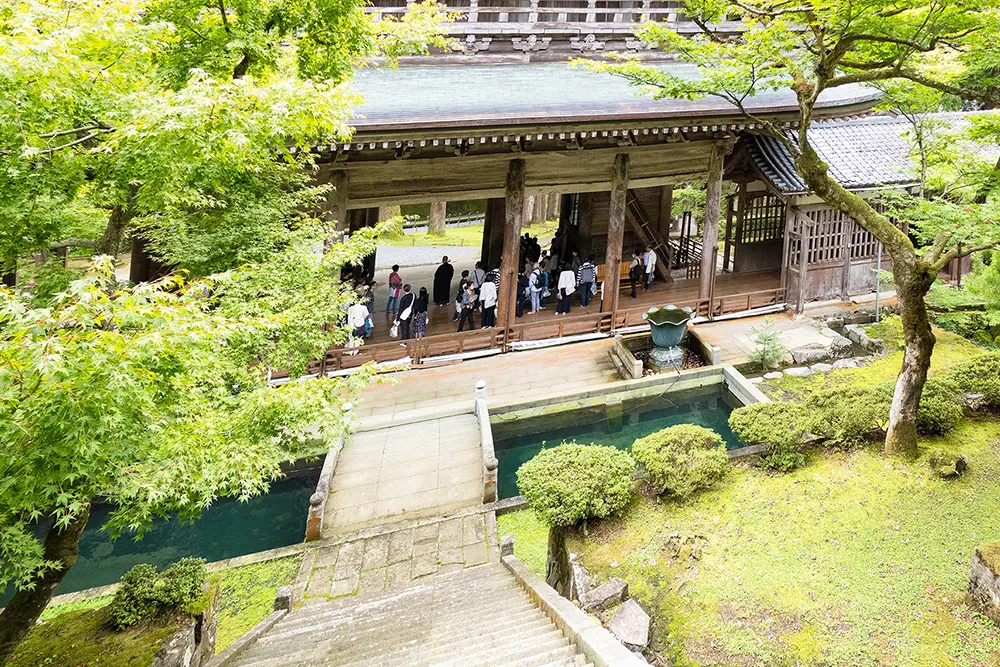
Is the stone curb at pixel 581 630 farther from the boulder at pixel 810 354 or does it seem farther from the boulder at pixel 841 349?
the boulder at pixel 841 349

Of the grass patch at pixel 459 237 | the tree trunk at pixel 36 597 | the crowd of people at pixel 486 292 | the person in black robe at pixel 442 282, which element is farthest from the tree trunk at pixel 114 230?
the grass patch at pixel 459 237

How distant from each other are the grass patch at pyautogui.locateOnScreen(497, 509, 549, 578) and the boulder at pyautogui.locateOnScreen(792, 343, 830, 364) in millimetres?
8070

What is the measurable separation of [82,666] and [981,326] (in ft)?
59.6

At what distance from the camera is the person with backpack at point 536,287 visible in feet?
53.1

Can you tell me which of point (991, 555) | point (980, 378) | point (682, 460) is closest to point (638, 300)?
point (980, 378)

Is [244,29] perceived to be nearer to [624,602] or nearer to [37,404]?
[37,404]

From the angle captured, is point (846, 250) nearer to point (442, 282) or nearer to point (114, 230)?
point (442, 282)

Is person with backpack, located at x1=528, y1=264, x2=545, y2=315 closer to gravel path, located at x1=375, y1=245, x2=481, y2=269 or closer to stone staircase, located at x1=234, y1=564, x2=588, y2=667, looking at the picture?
gravel path, located at x1=375, y1=245, x2=481, y2=269

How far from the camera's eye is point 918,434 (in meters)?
9.73

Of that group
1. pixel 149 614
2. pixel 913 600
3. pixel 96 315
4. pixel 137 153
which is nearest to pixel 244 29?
pixel 137 153

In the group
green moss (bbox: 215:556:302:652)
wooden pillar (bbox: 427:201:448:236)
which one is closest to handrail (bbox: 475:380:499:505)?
green moss (bbox: 215:556:302:652)

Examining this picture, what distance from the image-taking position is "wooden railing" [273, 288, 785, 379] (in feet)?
45.5

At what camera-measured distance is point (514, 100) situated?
44.6 ft

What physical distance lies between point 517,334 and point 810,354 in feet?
22.3
